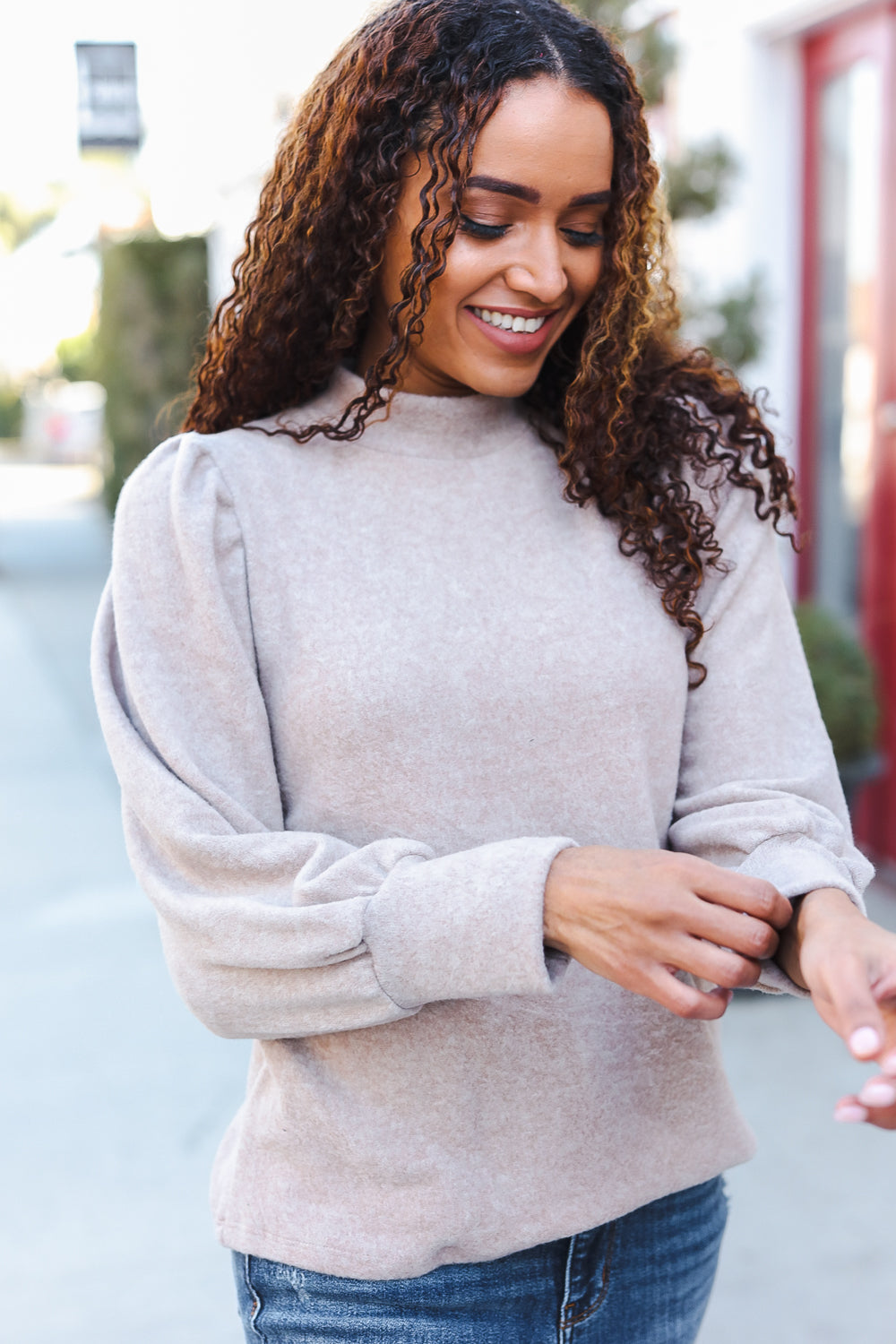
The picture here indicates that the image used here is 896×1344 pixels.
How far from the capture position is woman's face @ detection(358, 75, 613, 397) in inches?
49.1

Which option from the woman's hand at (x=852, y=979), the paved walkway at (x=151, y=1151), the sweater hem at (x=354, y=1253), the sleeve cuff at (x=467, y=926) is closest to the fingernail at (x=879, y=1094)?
the woman's hand at (x=852, y=979)

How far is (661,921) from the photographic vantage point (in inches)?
41.8

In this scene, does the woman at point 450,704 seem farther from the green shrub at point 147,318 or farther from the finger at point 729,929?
the green shrub at point 147,318

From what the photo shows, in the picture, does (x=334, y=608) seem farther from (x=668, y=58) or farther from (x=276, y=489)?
(x=668, y=58)

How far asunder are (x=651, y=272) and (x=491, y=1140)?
826 millimetres

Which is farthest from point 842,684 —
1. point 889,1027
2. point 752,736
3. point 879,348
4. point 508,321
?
point 889,1027

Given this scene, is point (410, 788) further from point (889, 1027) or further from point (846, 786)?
point (846, 786)

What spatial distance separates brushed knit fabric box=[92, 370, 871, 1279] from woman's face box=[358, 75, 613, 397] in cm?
12

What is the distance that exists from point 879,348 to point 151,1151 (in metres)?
2.85

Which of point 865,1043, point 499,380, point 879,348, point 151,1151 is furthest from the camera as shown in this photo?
point 879,348

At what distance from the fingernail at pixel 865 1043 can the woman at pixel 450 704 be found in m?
0.12

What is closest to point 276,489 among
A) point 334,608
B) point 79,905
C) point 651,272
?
point 334,608

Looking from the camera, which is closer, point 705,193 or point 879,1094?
point 879,1094

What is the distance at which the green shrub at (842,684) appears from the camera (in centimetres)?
375
